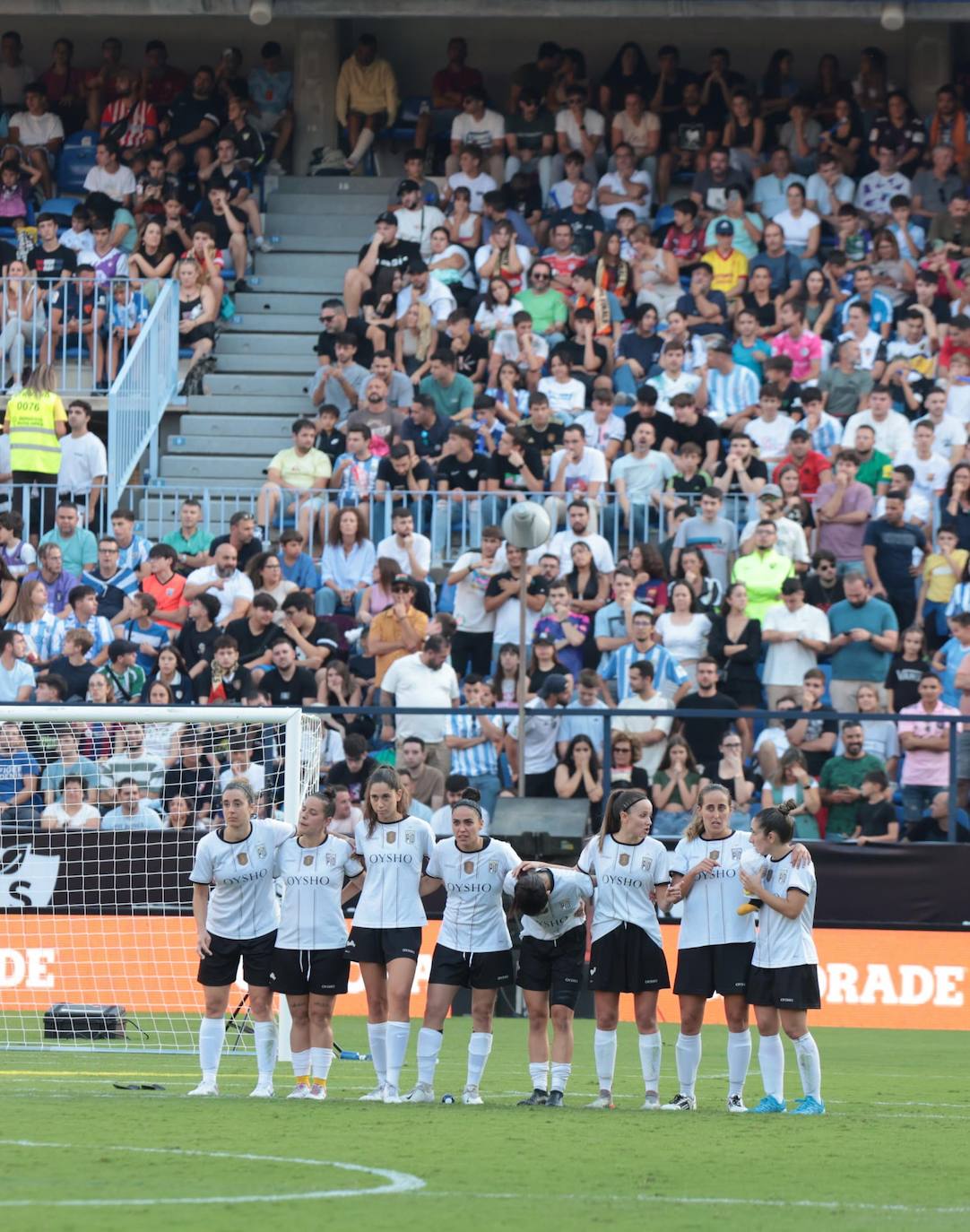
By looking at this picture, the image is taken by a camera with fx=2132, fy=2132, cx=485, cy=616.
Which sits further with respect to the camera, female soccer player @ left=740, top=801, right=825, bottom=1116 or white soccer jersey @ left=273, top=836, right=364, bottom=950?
white soccer jersey @ left=273, top=836, right=364, bottom=950

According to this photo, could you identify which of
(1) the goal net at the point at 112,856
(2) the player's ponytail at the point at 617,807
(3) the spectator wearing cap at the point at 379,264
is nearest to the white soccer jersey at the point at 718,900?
(2) the player's ponytail at the point at 617,807

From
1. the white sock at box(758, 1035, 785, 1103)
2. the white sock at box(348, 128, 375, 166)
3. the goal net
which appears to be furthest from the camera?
the white sock at box(348, 128, 375, 166)

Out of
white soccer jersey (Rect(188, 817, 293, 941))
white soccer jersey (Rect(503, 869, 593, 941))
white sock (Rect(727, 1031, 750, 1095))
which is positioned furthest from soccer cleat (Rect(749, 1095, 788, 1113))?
white soccer jersey (Rect(188, 817, 293, 941))

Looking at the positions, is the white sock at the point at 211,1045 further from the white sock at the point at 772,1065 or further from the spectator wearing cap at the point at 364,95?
the spectator wearing cap at the point at 364,95

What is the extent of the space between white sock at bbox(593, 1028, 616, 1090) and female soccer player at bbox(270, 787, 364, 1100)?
146cm

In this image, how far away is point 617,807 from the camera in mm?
11812

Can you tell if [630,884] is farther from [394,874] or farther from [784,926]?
[394,874]

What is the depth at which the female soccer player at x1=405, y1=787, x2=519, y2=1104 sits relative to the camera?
11586 millimetres

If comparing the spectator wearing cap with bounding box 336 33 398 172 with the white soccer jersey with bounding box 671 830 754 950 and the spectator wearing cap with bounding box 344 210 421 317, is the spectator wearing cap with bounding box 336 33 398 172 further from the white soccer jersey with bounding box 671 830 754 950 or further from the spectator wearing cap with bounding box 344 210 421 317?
the white soccer jersey with bounding box 671 830 754 950

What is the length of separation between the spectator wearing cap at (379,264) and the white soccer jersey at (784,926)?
44.0 feet

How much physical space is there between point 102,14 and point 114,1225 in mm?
21816

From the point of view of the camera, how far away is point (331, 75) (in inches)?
1061

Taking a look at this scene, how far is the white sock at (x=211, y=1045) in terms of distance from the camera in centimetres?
1182

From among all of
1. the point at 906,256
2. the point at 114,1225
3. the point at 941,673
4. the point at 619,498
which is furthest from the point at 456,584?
the point at 114,1225
